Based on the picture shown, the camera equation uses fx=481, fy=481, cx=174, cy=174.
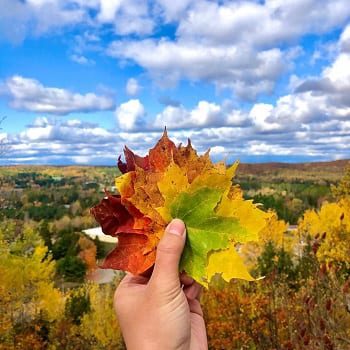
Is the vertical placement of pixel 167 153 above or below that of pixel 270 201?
above

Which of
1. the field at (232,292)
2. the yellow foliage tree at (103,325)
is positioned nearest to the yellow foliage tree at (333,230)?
the field at (232,292)

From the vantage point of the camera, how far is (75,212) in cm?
10662

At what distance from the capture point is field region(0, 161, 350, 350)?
575 cm

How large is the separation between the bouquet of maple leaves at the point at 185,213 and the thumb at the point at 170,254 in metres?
0.07

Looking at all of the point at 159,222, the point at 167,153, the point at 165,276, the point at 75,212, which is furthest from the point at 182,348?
the point at 75,212

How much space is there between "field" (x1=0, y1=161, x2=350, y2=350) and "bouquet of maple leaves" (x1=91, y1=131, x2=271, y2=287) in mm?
145

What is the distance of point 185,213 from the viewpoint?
1780 millimetres

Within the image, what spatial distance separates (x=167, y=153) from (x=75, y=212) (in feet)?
352

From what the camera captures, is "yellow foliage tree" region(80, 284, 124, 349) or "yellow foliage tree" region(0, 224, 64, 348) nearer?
"yellow foliage tree" region(0, 224, 64, 348)

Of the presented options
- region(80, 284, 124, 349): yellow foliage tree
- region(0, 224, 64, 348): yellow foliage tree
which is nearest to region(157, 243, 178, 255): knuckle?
region(0, 224, 64, 348): yellow foliage tree

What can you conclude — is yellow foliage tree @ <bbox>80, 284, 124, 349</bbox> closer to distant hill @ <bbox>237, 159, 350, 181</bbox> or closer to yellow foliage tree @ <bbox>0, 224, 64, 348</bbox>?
yellow foliage tree @ <bbox>0, 224, 64, 348</bbox>

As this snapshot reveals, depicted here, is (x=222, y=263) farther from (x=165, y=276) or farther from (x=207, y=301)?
(x=207, y=301)

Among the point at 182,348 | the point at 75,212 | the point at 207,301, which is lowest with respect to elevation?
the point at 75,212

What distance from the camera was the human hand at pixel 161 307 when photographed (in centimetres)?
170
